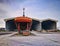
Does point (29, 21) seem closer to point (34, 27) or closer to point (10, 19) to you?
point (10, 19)

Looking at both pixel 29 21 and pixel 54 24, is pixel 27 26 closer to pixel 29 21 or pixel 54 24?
pixel 29 21

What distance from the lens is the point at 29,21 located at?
31531 mm

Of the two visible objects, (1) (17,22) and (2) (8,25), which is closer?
(1) (17,22)

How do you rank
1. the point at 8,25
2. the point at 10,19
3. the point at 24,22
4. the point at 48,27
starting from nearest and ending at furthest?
the point at 24,22
the point at 10,19
the point at 8,25
the point at 48,27

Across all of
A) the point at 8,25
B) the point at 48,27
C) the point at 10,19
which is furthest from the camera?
the point at 48,27

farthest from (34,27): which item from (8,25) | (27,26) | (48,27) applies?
(27,26)

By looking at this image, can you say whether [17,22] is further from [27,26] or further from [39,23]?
[39,23]

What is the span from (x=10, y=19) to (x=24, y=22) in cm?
1888

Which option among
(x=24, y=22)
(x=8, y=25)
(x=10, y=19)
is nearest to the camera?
(x=24, y=22)

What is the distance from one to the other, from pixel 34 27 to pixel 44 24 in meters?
6.09

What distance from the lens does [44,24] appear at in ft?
194

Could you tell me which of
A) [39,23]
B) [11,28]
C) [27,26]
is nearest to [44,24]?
[39,23]

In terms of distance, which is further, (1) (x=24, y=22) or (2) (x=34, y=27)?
(2) (x=34, y=27)

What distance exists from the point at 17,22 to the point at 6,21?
2035cm
